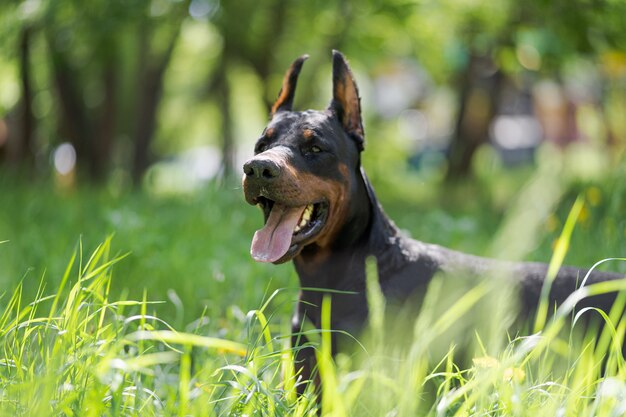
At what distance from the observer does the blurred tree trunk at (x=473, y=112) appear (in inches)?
453

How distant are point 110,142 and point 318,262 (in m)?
8.73

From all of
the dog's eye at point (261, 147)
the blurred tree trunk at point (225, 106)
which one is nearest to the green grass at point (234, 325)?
the dog's eye at point (261, 147)

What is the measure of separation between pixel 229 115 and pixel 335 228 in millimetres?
11935

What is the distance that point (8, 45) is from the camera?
827 centimetres

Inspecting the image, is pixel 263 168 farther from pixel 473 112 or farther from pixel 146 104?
pixel 473 112

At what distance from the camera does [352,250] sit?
3406 mm

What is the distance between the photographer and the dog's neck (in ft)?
11.1

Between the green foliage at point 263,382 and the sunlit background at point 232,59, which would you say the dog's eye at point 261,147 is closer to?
the green foliage at point 263,382

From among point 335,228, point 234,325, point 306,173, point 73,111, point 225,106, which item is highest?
point 306,173

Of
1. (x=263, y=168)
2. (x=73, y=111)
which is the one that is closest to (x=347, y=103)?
(x=263, y=168)

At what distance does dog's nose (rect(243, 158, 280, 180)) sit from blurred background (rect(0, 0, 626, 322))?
1.24 meters

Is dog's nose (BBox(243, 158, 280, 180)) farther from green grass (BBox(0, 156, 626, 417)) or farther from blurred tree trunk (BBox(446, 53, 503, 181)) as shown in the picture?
blurred tree trunk (BBox(446, 53, 503, 181))

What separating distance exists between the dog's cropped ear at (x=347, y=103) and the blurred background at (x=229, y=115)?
3.10 ft

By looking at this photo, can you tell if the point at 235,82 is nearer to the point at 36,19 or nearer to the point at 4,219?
the point at 36,19
